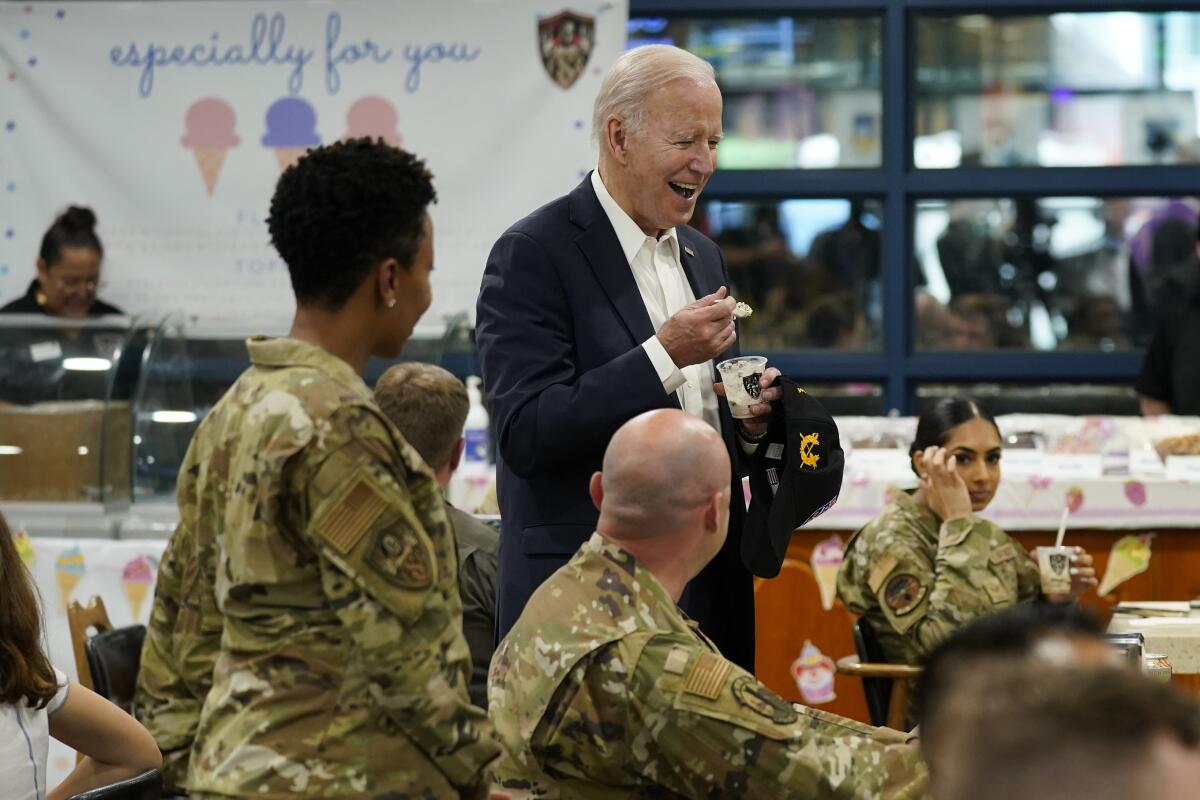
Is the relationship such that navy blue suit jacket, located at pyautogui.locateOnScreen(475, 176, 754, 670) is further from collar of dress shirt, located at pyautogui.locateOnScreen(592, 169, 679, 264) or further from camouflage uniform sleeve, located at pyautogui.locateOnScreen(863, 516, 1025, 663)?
camouflage uniform sleeve, located at pyautogui.locateOnScreen(863, 516, 1025, 663)

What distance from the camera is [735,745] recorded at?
2.14 metres

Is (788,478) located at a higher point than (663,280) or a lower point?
lower

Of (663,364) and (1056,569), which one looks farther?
(1056,569)

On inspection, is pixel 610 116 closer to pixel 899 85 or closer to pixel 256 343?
pixel 256 343

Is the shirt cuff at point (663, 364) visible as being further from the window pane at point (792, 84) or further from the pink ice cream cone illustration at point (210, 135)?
the window pane at point (792, 84)

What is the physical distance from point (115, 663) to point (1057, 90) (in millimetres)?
5125

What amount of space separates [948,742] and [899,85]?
6434 mm

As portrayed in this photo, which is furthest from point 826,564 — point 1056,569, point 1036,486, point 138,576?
point 138,576

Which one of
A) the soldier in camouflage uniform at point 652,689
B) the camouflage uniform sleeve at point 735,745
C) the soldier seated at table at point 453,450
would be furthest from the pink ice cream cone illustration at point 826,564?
the camouflage uniform sleeve at point 735,745

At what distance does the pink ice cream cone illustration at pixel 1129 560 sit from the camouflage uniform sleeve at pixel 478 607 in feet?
7.35

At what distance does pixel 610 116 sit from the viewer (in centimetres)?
300

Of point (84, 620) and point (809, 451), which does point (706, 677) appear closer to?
point (809, 451)

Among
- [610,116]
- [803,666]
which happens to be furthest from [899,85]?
[610,116]

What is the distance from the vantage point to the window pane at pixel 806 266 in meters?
7.38
